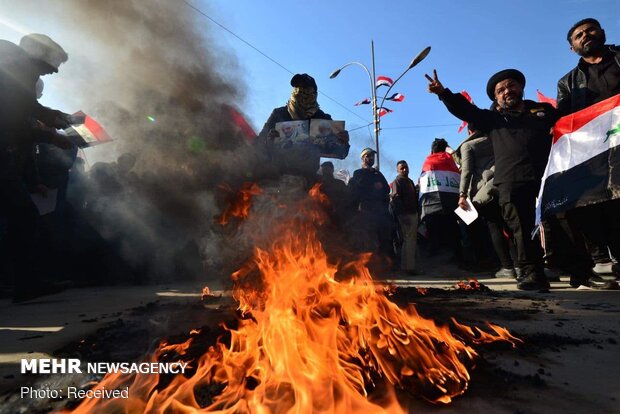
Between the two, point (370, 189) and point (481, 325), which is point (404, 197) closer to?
point (370, 189)

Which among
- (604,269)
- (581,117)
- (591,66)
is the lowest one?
(604,269)

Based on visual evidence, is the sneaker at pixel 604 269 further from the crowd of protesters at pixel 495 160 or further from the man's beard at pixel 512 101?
the man's beard at pixel 512 101

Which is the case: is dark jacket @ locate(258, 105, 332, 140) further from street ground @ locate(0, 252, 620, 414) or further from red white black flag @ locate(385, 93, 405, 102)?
red white black flag @ locate(385, 93, 405, 102)

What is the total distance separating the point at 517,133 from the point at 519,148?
0.63ft

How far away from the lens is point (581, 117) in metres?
4.34

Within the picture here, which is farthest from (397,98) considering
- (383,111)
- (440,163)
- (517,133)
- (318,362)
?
(318,362)

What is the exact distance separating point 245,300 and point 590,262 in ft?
13.4

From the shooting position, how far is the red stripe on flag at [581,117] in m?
4.10

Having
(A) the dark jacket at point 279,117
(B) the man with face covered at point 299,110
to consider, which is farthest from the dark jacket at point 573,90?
(A) the dark jacket at point 279,117

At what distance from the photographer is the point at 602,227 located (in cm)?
420

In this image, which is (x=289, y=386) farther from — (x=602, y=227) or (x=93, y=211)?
(x=93, y=211)

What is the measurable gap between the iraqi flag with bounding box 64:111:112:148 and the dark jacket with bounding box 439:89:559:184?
5.40m

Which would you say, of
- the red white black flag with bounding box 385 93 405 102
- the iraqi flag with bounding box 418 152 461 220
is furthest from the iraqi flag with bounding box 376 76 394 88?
the iraqi flag with bounding box 418 152 461 220

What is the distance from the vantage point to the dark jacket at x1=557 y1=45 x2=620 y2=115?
4375 mm
